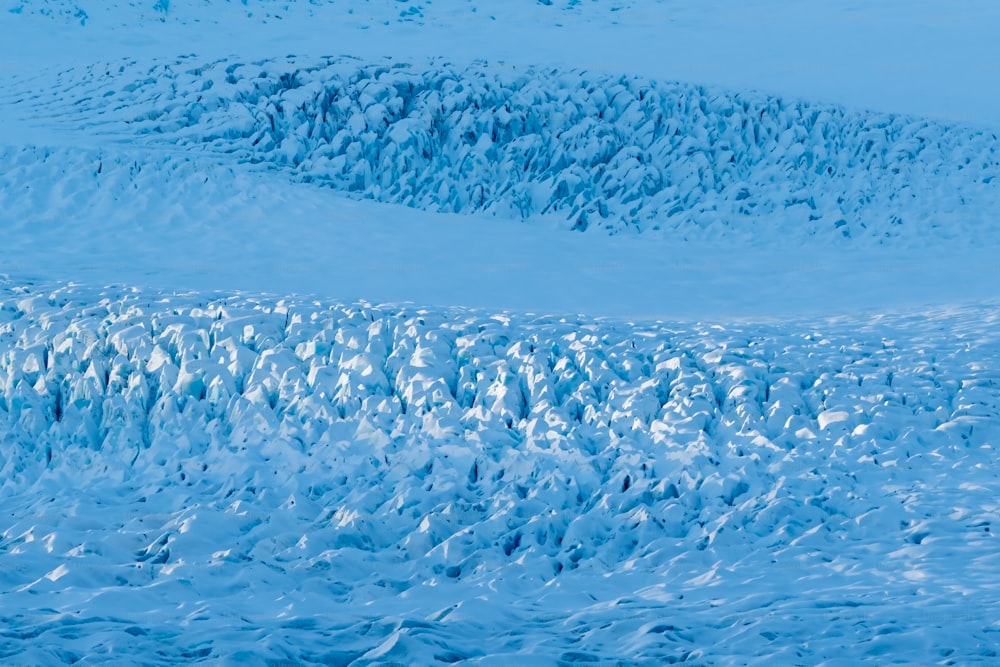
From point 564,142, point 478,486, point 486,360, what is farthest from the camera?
point 564,142

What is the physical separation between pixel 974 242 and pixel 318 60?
8371 millimetres

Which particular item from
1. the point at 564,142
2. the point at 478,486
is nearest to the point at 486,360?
the point at 478,486

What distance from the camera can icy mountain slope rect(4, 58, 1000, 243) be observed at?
1231cm

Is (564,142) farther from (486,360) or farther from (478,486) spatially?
(478,486)

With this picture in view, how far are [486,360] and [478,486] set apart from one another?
1305 mm

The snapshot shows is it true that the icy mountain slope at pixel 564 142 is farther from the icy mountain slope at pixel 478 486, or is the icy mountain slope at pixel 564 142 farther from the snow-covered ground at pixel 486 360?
A: the icy mountain slope at pixel 478 486

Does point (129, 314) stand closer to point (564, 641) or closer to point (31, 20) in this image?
point (564, 641)

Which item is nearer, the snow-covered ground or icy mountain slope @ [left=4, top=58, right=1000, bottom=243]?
the snow-covered ground

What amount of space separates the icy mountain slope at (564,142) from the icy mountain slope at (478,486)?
433 centimetres

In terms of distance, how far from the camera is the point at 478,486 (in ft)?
20.1

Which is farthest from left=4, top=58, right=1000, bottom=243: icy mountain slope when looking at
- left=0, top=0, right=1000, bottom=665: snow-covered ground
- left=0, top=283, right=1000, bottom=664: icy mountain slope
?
left=0, top=283, right=1000, bottom=664: icy mountain slope

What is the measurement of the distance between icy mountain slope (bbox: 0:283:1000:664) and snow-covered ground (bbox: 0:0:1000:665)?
2 cm

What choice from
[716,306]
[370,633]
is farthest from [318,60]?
[370,633]

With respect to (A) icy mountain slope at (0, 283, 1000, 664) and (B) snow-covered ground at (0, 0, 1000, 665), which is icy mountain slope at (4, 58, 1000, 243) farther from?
(A) icy mountain slope at (0, 283, 1000, 664)
